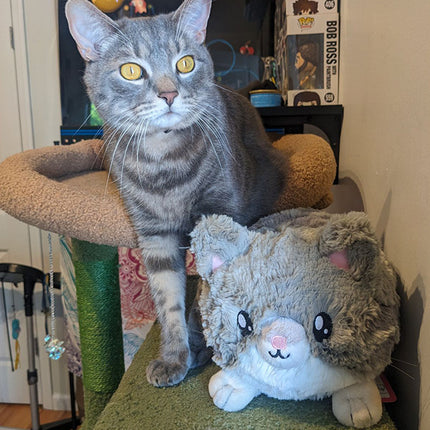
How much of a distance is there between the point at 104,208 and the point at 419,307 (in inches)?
23.7

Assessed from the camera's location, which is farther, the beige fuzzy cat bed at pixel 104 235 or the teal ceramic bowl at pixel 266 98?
the teal ceramic bowl at pixel 266 98

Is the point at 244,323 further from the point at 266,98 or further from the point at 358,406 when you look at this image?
the point at 266,98

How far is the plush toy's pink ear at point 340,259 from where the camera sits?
21.2 inches

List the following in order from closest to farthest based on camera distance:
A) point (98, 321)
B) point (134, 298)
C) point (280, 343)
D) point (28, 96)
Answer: point (280, 343) → point (98, 321) → point (134, 298) → point (28, 96)

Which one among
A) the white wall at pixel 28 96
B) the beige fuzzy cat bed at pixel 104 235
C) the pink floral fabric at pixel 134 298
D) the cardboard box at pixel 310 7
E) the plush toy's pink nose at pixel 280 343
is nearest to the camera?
the plush toy's pink nose at pixel 280 343

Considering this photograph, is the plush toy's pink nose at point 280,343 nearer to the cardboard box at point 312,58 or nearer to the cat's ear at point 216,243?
the cat's ear at point 216,243

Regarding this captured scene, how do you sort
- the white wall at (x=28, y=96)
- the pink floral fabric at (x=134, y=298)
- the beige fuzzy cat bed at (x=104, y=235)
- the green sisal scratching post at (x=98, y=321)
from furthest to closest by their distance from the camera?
the white wall at (x=28, y=96), the pink floral fabric at (x=134, y=298), the green sisal scratching post at (x=98, y=321), the beige fuzzy cat bed at (x=104, y=235)

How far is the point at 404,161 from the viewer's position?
675 mm

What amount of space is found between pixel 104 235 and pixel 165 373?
296 mm

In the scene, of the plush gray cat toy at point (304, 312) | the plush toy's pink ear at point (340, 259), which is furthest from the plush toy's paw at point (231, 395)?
the plush toy's pink ear at point (340, 259)

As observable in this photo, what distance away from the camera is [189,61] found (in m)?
0.79

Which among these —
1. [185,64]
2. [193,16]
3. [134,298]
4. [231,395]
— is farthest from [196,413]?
[134,298]

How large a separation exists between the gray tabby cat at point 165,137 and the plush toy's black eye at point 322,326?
0.29 m

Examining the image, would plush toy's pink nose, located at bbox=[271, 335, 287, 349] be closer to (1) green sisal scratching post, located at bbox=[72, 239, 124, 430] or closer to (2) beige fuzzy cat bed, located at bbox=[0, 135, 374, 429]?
(2) beige fuzzy cat bed, located at bbox=[0, 135, 374, 429]
